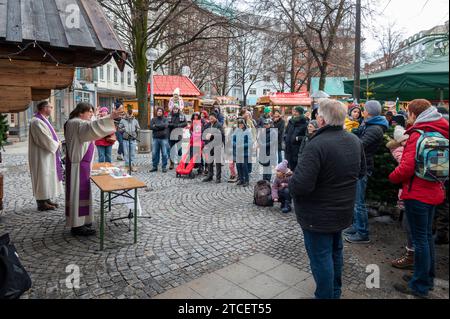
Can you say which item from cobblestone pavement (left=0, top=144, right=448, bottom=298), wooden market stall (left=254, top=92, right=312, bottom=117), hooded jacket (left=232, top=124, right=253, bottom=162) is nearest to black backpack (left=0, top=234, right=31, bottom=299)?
cobblestone pavement (left=0, top=144, right=448, bottom=298)

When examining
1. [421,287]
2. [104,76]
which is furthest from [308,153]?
[104,76]

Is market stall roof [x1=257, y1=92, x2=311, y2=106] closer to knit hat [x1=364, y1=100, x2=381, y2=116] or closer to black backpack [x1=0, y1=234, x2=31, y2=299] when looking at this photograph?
knit hat [x1=364, y1=100, x2=381, y2=116]

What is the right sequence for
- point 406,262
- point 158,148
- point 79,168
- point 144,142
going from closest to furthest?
point 406,262
point 79,168
point 158,148
point 144,142

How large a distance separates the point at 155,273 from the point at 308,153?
221 cm

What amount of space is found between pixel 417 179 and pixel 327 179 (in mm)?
1091

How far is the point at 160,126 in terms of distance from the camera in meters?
9.46

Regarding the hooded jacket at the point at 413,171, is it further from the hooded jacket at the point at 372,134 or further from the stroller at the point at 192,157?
the stroller at the point at 192,157

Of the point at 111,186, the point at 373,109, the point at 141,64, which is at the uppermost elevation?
the point at 141,64

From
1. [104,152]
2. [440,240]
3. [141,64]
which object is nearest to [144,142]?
[141,64]

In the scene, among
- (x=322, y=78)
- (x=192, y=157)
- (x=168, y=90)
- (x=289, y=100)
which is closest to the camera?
(x=192, y=157)

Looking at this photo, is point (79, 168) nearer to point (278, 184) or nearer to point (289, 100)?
point (278, 184)

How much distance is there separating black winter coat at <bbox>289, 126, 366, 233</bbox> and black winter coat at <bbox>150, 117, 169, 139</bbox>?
23.8 feet

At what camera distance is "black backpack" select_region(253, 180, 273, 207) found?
6266mm

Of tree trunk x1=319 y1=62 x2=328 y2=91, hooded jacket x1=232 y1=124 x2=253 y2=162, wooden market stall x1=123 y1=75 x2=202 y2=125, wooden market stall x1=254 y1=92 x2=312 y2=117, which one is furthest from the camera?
wooden market stall x1=254 y1=92 x2=312 y2=117
